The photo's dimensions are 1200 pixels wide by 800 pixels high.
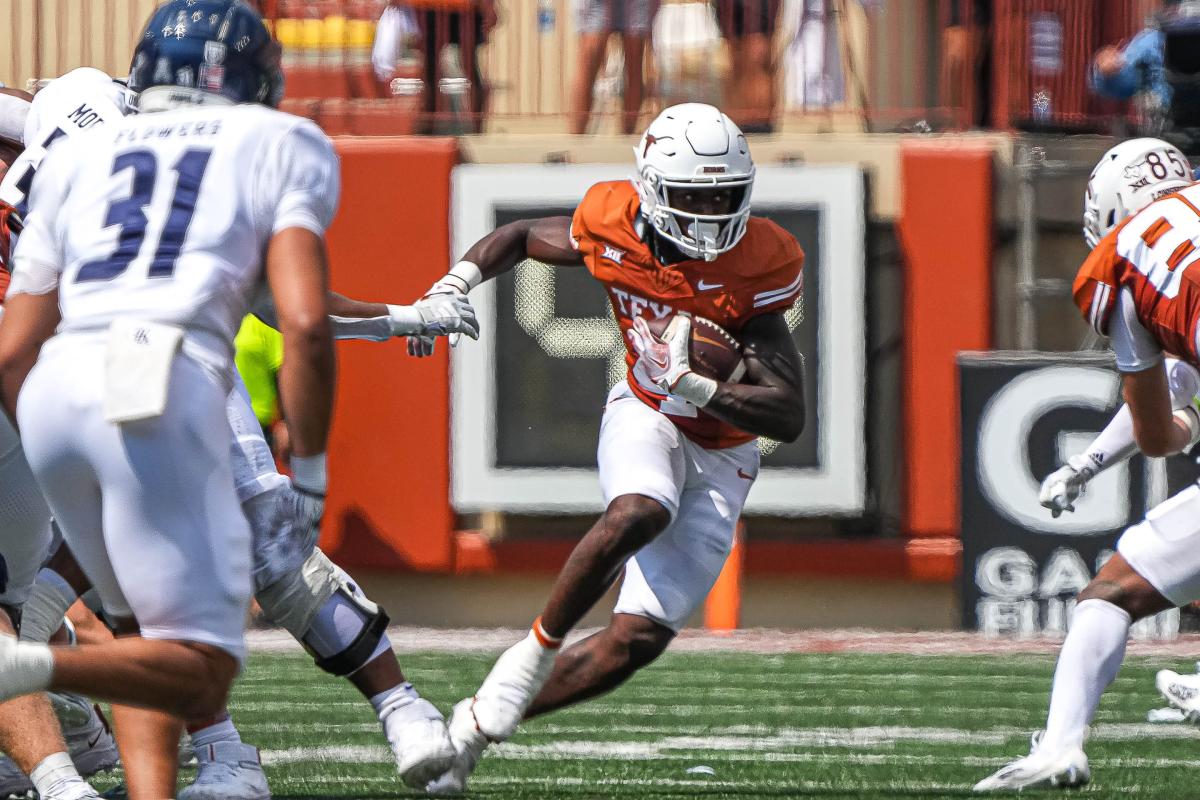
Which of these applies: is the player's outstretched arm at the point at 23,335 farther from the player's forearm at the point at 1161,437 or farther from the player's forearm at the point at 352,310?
the player's forearm at the point at 1161,437

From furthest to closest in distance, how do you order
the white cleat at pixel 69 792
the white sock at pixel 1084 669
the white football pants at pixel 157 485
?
the white sock at pixel 1084 669 < the white cleat at pixel 69 792 < the white football pants at pixel 157 485

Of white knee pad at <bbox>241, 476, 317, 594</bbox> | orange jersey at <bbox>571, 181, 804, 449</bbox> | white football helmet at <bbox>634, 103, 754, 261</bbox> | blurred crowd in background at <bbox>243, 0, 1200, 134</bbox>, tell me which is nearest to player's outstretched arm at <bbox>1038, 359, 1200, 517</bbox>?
orange jersey at <bbox>571, 181, 804, 449</bbox>

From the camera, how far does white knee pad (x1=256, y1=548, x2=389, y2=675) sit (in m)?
4.37

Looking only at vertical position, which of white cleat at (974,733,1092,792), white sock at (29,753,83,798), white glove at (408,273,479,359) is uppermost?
white glove at (408,273,479,359)

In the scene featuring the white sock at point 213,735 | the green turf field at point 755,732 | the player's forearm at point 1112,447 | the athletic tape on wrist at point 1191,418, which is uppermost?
the athletic tape on wrist at point 1191,418

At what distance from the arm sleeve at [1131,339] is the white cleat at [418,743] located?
176 centimetres

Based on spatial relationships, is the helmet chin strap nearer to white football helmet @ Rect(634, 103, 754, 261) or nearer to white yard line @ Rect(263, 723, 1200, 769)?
white football helmet @ Rect(634, 103, 754, 261)

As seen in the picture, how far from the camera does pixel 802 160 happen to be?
31.3 ft

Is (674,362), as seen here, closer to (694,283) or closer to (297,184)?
(694,283)

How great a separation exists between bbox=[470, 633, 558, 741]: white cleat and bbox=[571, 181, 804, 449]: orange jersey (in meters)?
0.73

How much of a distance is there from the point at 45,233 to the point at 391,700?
51.2 inches

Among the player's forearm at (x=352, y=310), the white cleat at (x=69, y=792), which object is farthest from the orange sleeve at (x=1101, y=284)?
the white cleat at (x=69, y=792)

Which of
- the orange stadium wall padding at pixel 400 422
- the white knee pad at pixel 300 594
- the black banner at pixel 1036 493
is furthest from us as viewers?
the orange stadium wall padding at pixel 400 422

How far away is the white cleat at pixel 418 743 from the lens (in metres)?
4.23
